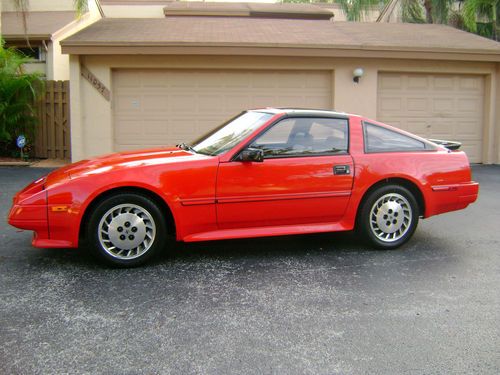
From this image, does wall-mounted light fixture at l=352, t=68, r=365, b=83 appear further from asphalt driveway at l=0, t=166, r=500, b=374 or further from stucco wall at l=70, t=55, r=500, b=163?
asphalt driveway at l=0, t=166, r=500, b=374

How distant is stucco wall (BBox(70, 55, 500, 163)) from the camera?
11781mm

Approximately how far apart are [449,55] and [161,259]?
983cm

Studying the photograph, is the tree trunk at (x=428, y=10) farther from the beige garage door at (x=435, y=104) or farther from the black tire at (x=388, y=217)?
the black tire at (x=388, y=217)

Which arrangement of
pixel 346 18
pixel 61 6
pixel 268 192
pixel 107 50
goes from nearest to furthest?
1. pixel 268 192
2. pixel 107 50
3. pixel 61 6
4. pixel 346 18

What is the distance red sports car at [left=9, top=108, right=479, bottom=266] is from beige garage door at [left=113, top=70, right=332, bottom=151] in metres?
6.51

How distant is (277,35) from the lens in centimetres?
1280

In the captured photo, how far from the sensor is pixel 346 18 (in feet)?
93.6

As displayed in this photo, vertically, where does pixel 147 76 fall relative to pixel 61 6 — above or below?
below

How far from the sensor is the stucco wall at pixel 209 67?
11.8 meters

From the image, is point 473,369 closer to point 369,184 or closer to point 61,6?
point 369,184

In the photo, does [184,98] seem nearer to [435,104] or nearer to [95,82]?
[95,82]

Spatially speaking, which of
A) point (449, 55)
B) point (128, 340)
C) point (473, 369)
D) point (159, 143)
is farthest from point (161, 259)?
point (449, 55)

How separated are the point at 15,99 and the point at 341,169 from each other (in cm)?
982

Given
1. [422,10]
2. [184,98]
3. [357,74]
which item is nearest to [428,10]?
[422,10]
